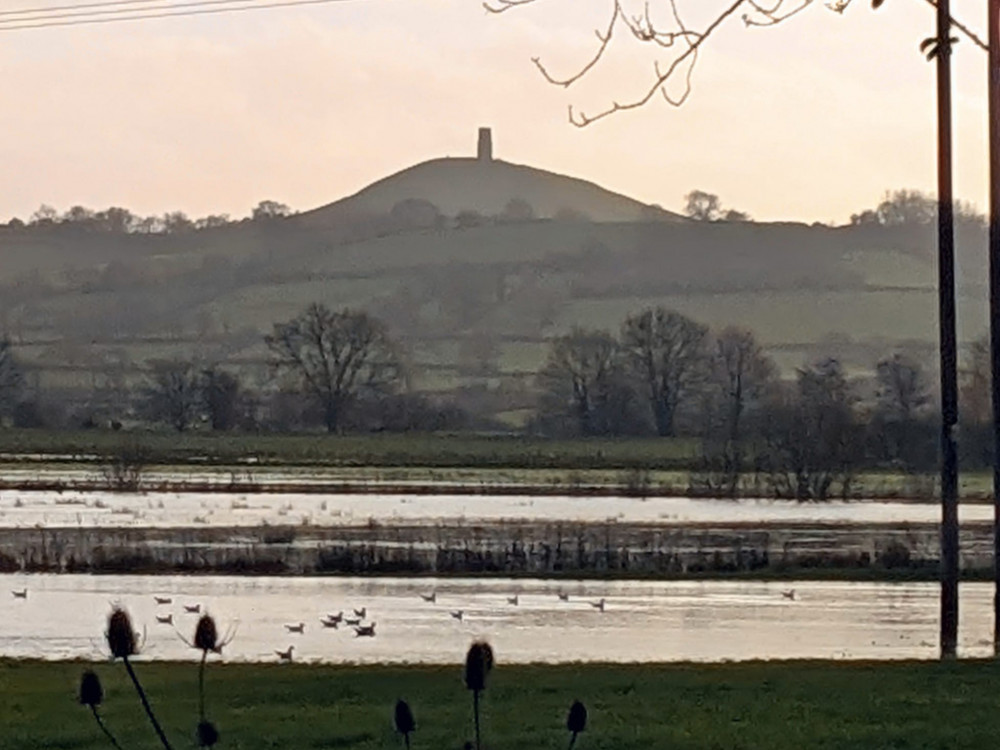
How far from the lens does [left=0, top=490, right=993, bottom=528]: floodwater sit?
49781 mm

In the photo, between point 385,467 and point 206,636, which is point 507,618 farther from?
point 385,467

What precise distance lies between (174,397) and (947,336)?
277ft

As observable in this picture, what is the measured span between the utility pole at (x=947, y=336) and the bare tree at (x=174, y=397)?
250 feet

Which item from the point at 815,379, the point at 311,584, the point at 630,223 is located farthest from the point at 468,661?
the point at 630,223

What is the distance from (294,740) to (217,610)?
17.4 metres

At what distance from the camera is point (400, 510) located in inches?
2143

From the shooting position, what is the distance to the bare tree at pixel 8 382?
10362 cm

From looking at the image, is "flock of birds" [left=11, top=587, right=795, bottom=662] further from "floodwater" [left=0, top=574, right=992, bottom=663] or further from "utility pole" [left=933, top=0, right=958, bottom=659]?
"utility pole" [left=933, top=0, right=958, bottom=659]

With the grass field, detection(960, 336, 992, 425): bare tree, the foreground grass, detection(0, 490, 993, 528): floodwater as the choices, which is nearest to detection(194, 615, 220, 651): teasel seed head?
the foreground grass

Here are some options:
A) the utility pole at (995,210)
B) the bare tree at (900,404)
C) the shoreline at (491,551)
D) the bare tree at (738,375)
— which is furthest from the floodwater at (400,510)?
the utility pole at (995,210)

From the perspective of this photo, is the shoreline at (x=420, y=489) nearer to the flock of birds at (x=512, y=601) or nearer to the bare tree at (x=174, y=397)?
the flock of birds at (x=512, y=601)

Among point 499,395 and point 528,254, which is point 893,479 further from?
point 528,254

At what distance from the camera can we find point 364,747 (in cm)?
1343

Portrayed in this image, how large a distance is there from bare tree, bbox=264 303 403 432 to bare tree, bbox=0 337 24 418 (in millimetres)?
13197
